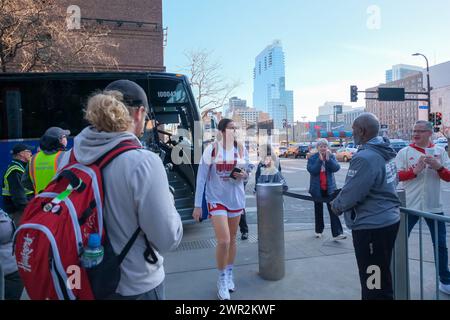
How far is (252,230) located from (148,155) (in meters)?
5.89

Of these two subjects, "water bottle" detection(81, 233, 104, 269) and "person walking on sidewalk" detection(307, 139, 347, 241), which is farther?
"person walking on sidewalk" detection(307, 139, 347, 241)

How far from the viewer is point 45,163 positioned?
367 centimetres

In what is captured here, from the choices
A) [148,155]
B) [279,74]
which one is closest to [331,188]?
[148,155]

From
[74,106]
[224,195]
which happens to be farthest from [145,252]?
[74,106]

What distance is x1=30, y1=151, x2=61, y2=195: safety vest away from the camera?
362 cm

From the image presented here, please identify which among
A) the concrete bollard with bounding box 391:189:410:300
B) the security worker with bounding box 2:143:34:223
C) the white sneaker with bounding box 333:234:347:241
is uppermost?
the security worker with bounding box 2:143:34:223

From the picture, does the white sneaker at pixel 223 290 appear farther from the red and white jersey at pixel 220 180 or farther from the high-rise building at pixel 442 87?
the high-rise building at pixel 442 87

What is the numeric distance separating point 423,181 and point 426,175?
0.08m

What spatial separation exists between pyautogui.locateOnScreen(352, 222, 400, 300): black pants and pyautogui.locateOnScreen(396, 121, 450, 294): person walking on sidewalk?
1.10 meters

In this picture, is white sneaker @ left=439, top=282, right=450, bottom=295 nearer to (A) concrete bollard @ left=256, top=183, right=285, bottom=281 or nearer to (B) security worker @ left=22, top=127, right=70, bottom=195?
(A) concrete bollard @ left=256, top=183, right=285, bottom=281

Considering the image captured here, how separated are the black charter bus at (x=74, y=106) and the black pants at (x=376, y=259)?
490 centimetres

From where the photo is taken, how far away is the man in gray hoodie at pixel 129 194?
5.00ft

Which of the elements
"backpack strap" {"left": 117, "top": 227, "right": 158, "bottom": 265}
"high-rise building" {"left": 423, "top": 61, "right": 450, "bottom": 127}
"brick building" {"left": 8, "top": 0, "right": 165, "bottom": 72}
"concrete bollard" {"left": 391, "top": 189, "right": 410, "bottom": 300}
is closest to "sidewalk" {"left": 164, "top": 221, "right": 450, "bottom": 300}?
"concrete bollard" {"left": 391, "top": 189, "right": 410, "bottom": 300}
